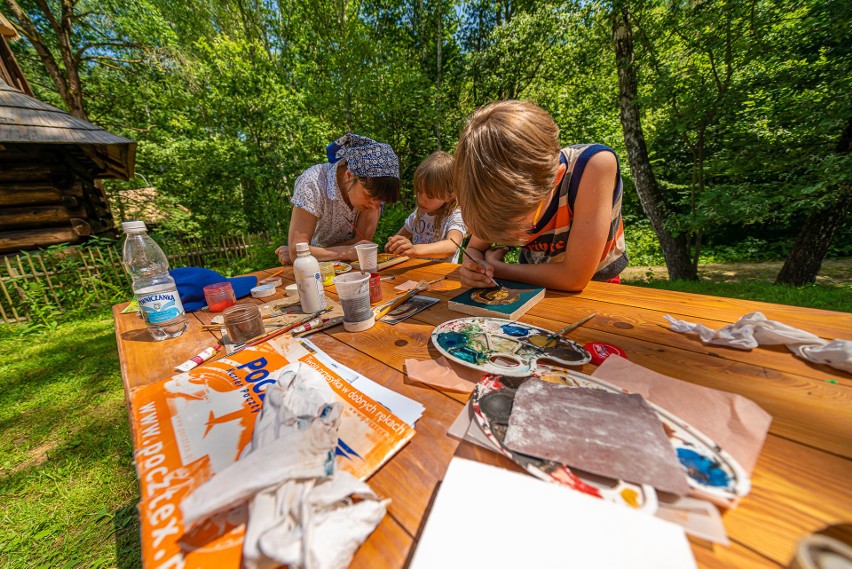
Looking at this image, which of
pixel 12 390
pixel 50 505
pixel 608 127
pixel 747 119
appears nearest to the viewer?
pixel 50 505

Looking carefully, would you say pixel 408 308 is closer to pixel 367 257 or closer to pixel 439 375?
pixel 439 375

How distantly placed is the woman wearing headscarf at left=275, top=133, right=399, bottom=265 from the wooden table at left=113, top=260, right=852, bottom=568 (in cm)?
131

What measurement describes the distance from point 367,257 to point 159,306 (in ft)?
3.70

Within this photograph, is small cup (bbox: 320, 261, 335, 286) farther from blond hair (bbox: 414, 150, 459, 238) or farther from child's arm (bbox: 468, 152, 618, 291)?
child's arm (bbox: 468, 152, 618, 291)

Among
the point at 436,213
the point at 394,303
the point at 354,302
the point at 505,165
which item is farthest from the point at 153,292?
the point at 436,213

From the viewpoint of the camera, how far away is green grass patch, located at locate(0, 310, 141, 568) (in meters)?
1.51

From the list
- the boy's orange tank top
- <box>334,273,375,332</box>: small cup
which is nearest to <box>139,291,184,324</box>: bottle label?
<box>334,273,375,332</box>: small cup

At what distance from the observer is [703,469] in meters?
0.53

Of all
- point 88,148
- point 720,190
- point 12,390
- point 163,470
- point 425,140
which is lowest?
point 12,390

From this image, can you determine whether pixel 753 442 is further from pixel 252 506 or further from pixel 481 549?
pixel 252 506

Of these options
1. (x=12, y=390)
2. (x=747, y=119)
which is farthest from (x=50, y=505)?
(x=747, y=119)

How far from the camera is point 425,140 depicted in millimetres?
8906

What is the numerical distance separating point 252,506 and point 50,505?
2440 mm

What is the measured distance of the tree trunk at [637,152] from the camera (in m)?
4.27
